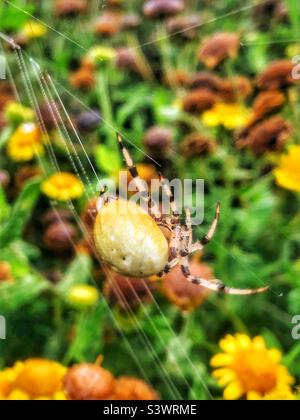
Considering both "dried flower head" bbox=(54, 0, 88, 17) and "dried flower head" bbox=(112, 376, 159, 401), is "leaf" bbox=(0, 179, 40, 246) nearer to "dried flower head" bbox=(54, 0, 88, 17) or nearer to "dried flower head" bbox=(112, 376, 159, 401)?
"dried flower head" bbox=(112, 376, 159, 401)

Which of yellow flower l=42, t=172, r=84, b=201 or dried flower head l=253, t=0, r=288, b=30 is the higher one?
dried flower head l=253, t=0, r=288, b=30

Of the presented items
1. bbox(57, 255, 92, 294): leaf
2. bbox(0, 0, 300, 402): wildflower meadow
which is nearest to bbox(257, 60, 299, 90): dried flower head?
bbox(0, 0, 300, 402): wildflower meadow

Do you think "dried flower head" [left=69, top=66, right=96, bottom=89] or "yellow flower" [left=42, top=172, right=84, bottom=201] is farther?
"dried flower head" [left=69, top=66, right=96, bottom=89]

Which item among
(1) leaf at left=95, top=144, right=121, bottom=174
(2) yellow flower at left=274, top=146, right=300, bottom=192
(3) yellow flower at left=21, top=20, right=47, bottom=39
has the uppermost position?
(3) yellow flower at left=21, top=20, right=47, bottom=39

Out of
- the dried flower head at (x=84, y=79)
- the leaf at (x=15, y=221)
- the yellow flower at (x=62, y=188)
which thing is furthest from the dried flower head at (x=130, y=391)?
the dried flower head at (x=84, y=79)

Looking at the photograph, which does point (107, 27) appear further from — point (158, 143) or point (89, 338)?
point (89, 338)
